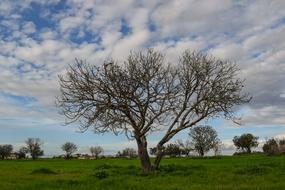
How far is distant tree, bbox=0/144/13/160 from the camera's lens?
165375 mm

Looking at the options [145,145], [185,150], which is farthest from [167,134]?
[185,150]

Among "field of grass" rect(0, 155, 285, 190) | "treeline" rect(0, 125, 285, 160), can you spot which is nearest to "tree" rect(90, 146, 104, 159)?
"treeline" rect(0, 125, 285, 160)

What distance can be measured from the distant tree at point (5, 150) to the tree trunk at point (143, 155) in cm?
14813

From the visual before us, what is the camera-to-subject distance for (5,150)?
166250mm

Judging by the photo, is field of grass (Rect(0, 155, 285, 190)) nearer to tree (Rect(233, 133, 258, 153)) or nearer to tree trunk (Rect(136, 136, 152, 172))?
tree trunk (Rect(136, 136, 152, 172))

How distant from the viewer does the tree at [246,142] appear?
131m

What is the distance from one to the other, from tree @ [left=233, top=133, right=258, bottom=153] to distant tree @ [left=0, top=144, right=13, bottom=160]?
94.2 metres

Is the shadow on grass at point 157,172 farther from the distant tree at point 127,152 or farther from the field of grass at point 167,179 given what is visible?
the distant tree at point 127,152

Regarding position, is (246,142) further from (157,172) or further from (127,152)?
(157,172)

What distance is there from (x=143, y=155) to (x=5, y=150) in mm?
149477

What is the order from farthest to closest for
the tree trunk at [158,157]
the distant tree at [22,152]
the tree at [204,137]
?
the distant tree at [22,152] < the tree at [204,137] < the tree trunk at [158,157]

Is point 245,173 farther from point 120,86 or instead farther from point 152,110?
point 120,86

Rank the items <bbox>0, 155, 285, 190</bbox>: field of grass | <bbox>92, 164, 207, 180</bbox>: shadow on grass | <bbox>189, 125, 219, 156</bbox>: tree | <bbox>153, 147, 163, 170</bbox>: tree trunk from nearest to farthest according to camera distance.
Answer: <bbox>0, 155, 285, 190</bbox>: field of grass
<bbox>92, 164, 207, 180</bbox>: shadow on grass
<bbox>153, 147, 163, 170</bbox>: tree trunk
<bbox>189, 125, 219, 156</bbox>: tree

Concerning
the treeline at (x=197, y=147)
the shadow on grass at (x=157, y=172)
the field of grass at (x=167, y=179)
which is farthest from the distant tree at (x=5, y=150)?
the shadow on grass at (x=157, y=172)
